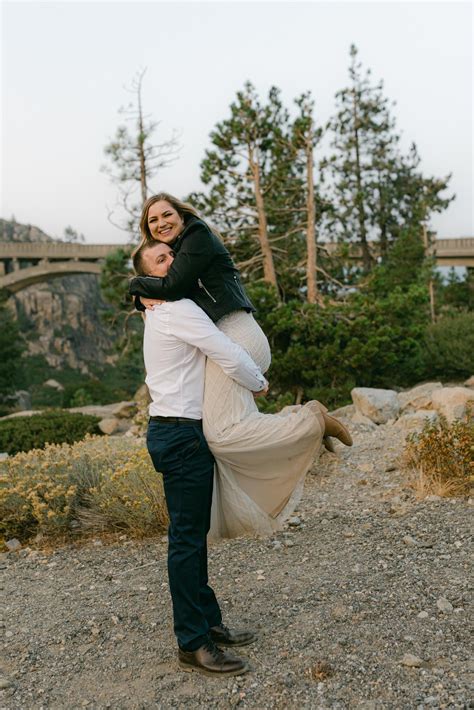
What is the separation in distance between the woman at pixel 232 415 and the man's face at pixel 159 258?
2.7 inches

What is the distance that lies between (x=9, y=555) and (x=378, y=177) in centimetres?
2482

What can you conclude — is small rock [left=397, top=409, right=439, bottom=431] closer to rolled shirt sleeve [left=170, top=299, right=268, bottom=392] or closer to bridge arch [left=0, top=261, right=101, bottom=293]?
rolled shirt sleeve [left=170, top=299, right=268, bottom=392]

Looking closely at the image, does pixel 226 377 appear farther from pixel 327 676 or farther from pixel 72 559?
pixel 72 559

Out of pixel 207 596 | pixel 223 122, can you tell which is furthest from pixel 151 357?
pixel 223 122

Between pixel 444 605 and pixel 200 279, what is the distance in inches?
86.9

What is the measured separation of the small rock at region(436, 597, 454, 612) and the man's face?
2.32 m

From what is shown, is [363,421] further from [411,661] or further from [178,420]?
[178,420]

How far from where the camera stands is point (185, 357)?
2.92 meters

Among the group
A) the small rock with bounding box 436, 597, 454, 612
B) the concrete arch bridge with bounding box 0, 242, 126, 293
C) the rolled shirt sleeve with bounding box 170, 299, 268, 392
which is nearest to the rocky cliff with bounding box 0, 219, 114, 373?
the concrete arch bridge with bounding box 0, 242, 126, 293

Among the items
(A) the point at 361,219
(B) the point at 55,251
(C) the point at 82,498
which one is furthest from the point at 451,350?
(B) the point at 55,251

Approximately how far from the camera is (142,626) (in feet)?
12.3

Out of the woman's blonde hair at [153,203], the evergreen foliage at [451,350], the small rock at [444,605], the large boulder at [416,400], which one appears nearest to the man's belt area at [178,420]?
the woman's blonde hair at [153,203]

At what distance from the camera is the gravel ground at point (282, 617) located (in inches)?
115

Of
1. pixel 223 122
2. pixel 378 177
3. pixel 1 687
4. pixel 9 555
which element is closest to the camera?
pixel 1 687
